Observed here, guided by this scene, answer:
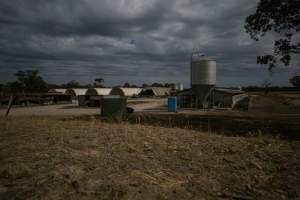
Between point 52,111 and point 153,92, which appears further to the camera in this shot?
point 153,92

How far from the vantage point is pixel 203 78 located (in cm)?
3366

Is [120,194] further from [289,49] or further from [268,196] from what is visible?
[289,49]

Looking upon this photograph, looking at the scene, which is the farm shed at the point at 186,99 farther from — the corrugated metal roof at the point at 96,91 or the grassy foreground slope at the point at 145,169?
the grassy foreground slope at the point at 145,169

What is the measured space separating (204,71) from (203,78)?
1031 millimetres

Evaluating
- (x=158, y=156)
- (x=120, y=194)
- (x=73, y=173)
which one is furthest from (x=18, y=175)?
(x=158, y=156)

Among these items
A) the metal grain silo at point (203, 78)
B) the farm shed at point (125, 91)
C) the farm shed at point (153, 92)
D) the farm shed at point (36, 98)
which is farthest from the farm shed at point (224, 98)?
the farm shed at point (153, 92)

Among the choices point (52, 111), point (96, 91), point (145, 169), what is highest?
point (96, 91)

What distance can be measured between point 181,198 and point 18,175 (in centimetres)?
313

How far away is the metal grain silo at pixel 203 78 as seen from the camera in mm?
33281

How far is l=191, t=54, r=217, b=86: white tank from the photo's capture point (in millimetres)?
33656

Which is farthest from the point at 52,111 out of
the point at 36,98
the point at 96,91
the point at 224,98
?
the point at 96,91

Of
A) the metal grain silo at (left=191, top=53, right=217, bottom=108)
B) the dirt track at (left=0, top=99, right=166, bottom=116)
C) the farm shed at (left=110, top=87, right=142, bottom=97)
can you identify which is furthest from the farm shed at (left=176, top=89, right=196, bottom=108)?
the farm shed at (left=110, top=87, right=142, bottom=97)

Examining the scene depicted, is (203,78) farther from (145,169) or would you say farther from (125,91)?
(125,91)

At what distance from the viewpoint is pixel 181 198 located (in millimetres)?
3836
